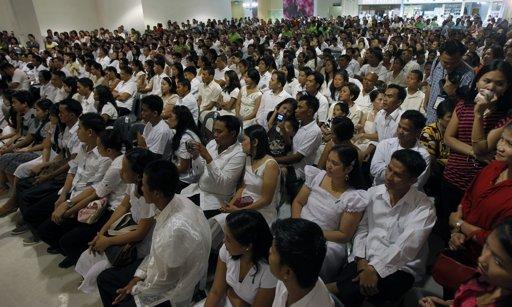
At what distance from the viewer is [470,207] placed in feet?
5.48

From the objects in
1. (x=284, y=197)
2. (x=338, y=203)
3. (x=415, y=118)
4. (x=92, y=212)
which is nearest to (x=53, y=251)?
(x=92, y=212)

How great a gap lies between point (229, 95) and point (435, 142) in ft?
10.4

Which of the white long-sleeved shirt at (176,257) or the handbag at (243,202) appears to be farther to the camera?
the handbag at (243,202)

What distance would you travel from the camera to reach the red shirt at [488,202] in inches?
58.6

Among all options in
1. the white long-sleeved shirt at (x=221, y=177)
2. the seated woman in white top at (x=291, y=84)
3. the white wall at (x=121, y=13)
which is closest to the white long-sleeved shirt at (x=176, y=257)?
Result: the white long-sleeved shirt at (x=221, y=177)

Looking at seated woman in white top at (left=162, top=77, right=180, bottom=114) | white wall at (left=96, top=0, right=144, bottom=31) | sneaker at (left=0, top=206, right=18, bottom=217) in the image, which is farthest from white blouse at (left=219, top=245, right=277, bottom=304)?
white wall at (left=96, top=0, right=144, bottom=31)

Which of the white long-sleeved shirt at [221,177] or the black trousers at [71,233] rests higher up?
the white long-sleeved shirt at [221,177]

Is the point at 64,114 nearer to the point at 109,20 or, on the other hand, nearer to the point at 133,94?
the point at 133,94

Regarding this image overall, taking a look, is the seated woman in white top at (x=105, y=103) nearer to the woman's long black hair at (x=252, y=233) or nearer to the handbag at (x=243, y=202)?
the handbag at (x=243, y=202)

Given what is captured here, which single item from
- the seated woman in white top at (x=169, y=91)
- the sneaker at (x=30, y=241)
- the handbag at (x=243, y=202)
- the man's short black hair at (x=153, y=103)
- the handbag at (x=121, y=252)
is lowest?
the sneaker at (x=30, y=241)

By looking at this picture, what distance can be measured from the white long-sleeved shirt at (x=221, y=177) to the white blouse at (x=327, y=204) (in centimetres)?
59

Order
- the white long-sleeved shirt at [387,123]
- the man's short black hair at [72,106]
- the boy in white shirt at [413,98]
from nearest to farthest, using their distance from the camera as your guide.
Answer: the white long-sleeved shirt at [387,123]
the man's short black hair at [72,106]
the boy in white shirt at [413,98]

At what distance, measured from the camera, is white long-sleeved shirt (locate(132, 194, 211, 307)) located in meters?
1.72

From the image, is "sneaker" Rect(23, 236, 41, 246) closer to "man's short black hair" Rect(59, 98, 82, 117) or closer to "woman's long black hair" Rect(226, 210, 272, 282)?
"man's short black hair" Rect(59, 98, 82, 117)
